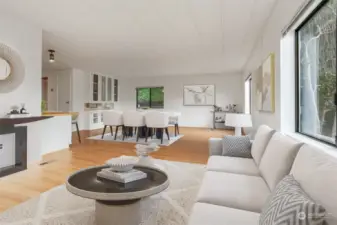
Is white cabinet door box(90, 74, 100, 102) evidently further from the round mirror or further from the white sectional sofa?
the white sectional sofa

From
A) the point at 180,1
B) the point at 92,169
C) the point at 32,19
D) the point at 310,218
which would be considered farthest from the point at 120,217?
the point at 32,19

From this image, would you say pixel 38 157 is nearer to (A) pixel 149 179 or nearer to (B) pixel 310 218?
(A) pixel 149 179

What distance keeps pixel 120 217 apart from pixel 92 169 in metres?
0.56

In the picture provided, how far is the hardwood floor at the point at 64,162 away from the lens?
2.31 metres

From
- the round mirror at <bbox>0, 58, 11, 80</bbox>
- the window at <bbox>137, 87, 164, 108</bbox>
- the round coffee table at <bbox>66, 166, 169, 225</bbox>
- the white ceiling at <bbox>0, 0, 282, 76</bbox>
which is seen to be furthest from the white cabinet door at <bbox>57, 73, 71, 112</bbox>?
the round coffee table at <bbox>66, 166, 169, 225</bbox>

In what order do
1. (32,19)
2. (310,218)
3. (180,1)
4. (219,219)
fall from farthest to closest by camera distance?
(32,19) < (180,1) < (219,219) < (310,218)

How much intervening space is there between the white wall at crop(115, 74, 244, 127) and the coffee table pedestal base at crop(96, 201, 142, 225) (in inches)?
295

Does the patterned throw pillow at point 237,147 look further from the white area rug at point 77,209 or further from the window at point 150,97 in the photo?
the window at point 150,97

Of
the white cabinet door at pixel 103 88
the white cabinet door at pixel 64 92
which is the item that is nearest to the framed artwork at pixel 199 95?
the white cabinet door at pixel 103 88

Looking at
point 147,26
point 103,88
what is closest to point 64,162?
point 147,26

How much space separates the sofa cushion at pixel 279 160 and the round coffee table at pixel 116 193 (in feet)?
2.52

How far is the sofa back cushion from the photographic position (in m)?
0.77

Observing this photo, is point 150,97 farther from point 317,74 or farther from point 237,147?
point 317,74

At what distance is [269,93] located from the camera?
293 centimetres
